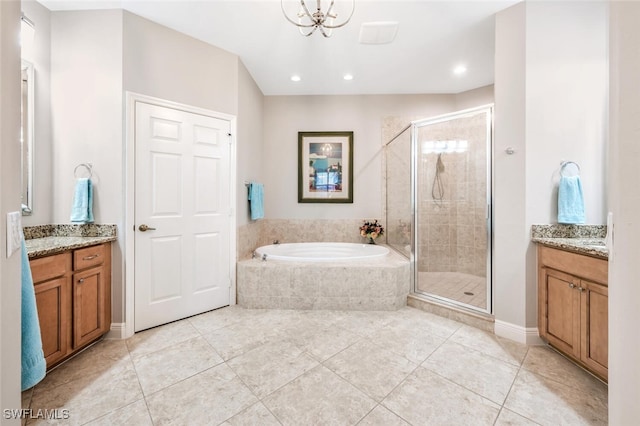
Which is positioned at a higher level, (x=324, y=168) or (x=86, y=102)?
(x=86, y=102)

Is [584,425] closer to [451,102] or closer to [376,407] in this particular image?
[376,407]

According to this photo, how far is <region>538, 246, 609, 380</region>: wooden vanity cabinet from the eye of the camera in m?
1.54

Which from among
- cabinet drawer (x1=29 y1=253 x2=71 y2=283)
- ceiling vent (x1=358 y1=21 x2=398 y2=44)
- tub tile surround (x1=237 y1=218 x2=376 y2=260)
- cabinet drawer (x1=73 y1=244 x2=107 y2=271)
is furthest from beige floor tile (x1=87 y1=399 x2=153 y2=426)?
ceiling vent (x1=358 y1=21 x2=398 y2=44)

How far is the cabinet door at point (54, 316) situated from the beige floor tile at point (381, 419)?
1.94 meters

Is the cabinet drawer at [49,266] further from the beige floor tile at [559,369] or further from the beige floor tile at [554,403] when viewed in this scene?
the beige floor tile at [559,369]

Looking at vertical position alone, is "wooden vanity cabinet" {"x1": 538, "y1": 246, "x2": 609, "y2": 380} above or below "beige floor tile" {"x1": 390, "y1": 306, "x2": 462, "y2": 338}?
above

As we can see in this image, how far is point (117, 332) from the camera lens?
2.10 metres

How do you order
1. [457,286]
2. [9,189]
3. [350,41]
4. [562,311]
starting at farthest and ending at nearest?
1. [457,286]
2. [350,41]
3. [562,311]
4. [9,189]

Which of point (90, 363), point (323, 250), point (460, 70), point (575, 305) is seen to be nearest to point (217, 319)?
point (90, 363)

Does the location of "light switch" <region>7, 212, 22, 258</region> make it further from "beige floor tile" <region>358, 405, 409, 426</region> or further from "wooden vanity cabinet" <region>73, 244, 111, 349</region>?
"beige floor tile" <region>358, 405, 409, 426</region>

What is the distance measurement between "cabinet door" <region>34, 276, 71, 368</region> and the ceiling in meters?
2.19

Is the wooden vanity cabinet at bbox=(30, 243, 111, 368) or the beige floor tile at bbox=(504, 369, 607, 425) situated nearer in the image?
the beige floor tile at bbox=(504, 369, 607, 425)

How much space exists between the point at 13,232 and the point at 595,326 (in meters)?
2.82

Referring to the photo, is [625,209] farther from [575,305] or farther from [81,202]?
[81,202]
